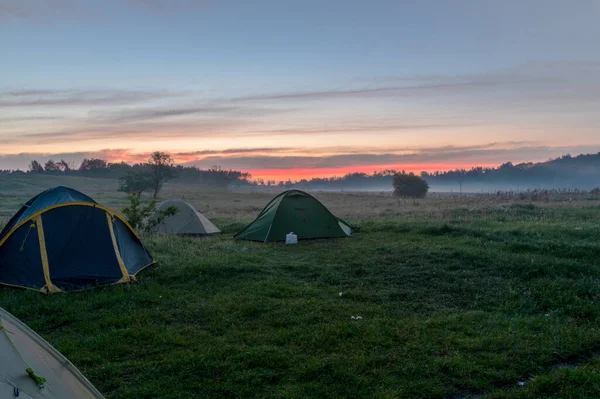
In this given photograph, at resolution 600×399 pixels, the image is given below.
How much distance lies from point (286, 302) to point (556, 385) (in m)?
4.55

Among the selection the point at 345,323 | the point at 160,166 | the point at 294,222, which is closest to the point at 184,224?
the point at 294,222

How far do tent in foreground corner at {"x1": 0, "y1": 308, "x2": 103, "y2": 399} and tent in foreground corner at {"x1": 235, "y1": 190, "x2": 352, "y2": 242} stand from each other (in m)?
11.1

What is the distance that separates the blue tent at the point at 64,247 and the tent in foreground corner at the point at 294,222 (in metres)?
5.84

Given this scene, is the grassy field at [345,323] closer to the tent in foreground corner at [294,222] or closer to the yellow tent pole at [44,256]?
the yellow tent pole at [44,256]

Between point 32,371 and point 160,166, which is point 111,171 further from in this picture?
point 32,371

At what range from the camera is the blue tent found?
9.56m

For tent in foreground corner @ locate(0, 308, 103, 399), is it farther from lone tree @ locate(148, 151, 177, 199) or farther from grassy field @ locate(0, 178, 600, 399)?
lone tree @ locate(148, 151, 177, 199)

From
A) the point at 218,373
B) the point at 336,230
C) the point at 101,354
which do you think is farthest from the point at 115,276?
the point at 336,230

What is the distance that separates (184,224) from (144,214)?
86.8 inches

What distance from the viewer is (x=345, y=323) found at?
7.33 meters

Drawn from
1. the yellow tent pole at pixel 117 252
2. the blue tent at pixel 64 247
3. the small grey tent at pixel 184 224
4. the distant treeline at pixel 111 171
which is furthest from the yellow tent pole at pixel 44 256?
the distant treeline at pixel 111 171

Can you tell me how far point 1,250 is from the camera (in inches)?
383

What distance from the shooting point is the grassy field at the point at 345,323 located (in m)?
5.50

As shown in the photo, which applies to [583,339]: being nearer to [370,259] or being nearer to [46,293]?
[370,259]
